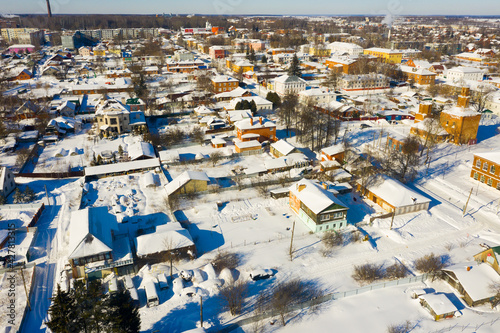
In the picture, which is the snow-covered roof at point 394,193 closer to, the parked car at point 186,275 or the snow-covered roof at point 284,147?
the snow-covered roof at point 284,147

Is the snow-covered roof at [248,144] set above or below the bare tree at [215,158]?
above

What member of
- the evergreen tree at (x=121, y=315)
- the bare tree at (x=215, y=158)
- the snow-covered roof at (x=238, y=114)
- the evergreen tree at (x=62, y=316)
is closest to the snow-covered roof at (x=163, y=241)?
the evergreen tree at (x=121, y=315)

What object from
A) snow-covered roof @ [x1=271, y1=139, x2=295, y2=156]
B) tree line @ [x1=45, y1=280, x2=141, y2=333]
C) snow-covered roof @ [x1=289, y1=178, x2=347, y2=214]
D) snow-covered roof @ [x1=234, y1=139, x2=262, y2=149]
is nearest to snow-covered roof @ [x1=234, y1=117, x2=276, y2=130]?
snow-covered roof @ [x1=234, y1=139, x2=262, y2=149]

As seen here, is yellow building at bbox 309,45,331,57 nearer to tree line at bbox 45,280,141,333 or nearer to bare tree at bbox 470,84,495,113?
bare tree at bbox 470,84,495,113

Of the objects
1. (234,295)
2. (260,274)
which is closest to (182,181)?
(260,274)

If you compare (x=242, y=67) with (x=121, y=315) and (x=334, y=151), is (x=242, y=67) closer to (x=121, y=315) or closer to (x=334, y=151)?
(x=334, y=151)
